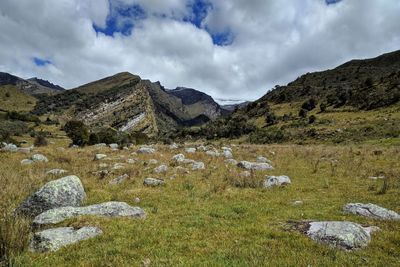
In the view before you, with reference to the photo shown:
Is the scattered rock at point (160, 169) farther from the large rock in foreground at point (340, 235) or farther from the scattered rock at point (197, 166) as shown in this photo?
the large rock in foreground at point (340, 235)

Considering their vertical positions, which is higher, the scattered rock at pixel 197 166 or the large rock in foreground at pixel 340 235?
the scattered rock at pixel 197 166

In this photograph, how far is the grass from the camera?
7988mm

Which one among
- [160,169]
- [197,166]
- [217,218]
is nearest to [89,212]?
[217,218]

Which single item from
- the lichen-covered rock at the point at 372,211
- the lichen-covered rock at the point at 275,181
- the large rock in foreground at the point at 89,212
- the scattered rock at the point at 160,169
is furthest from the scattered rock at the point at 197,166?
the lichen-covered rock at the point at 372,211

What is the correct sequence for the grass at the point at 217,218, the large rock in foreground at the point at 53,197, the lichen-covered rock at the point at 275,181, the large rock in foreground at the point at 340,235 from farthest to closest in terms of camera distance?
the lichen-covered rock at the point at 275,181 → the large rock in foreground at the point at 53,197 → the large rock in foreground at the point at 340,235 → the grass at the point at 217,218

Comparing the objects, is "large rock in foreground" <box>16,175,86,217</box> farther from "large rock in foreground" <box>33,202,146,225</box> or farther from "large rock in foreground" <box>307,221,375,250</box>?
"large rock in foreground" <box>307,221,375,250</box>

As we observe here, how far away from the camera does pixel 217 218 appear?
11.5 metres

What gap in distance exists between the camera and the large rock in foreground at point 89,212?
1023 cm

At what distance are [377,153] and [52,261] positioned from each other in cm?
2940

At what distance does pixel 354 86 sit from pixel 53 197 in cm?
10287

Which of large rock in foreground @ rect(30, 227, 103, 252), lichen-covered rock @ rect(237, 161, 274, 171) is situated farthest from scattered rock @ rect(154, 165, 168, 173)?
large rock in foreground @ rect(30, 227, 103, 252)

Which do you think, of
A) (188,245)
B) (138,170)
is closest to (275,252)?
(188,245)

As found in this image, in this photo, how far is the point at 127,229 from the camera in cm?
1002

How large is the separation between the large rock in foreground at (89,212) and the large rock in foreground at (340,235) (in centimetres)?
568
